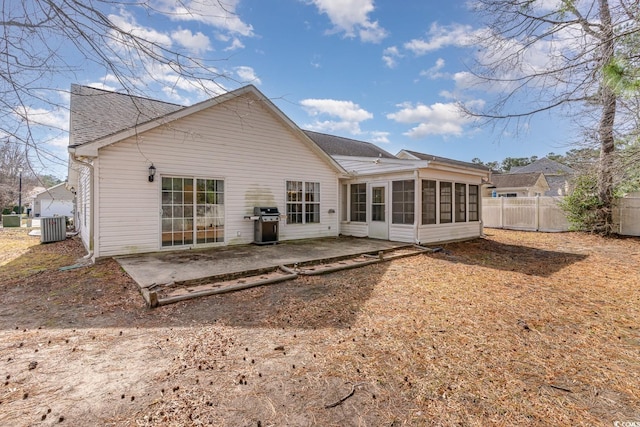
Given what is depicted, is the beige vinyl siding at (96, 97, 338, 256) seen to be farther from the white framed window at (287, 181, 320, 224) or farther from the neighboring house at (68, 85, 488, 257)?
the white framed window at (287, 181, 320, 224)

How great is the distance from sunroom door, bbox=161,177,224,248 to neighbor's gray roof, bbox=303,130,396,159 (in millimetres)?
8854

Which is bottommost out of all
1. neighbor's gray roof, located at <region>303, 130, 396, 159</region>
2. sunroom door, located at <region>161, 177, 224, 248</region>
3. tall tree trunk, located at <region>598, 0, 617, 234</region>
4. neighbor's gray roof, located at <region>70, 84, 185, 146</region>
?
sunroom door, located at <region>161, 177, 224, 248</region>

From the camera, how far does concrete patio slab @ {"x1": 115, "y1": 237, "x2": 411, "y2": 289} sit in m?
5.42

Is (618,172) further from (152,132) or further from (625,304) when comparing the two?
(152,132)

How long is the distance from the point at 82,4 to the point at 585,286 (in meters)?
7.89

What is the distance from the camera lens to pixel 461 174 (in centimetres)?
1052

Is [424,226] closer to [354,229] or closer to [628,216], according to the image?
[354,229]

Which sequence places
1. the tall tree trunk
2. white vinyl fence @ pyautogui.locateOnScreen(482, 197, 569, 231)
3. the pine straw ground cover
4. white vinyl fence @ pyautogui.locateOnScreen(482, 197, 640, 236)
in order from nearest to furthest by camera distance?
the pine straw ground cover < the tall tree trunk < white vinyl fence @ pyautogui.locateOnScreen(482, 197, 640, 236) < white vinyl fence @ pyautogui.locateOnScreen(482, 197, 569, 231)

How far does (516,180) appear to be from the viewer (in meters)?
28.2

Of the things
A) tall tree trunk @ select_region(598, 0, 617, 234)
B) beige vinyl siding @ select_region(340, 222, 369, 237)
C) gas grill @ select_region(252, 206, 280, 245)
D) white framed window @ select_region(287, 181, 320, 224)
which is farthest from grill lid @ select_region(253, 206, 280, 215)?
tall tree trunk @ select_region(598, 0, 617, 234)

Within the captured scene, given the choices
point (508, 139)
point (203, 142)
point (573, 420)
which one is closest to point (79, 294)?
point (203, 142)

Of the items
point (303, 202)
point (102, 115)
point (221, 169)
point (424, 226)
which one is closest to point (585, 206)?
point (424, 226)

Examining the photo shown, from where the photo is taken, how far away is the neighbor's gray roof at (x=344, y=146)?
16781mm

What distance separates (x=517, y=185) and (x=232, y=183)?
28.1m
